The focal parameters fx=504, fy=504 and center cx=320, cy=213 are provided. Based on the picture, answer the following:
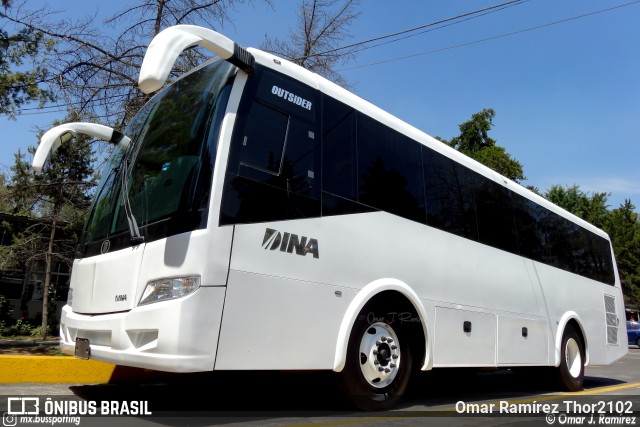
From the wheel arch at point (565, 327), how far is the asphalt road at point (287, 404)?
699 mm

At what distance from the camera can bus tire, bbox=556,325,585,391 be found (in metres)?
8.87

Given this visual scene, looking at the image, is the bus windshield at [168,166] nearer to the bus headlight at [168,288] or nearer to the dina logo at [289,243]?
the bus headlight at [168,288]

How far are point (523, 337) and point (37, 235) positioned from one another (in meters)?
13.2

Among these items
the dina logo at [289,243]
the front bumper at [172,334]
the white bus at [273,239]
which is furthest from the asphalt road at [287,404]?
the dina logo at [289,243]

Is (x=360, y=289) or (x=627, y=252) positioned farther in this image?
(x=627, y=252)

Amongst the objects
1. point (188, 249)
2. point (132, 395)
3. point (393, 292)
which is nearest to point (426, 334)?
point (393, 292)

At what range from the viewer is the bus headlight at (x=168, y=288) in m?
3.95

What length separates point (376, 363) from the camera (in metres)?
5.27

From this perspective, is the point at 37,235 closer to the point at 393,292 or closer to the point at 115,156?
the point at 115,156

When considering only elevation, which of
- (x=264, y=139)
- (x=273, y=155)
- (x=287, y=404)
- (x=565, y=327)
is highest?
(x=264, y=139)

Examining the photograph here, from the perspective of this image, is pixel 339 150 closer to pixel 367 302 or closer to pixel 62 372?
pixel 367 302

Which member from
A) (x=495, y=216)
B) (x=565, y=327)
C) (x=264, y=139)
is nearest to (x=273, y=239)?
(x=264, y=139)

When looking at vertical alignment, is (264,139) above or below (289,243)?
above

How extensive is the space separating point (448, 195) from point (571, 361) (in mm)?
4843
